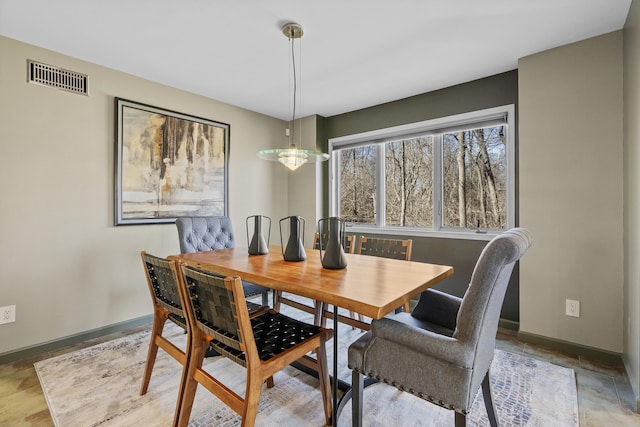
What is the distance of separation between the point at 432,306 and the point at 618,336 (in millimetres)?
1639

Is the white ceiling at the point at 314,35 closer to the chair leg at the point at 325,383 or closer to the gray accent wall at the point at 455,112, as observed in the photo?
the gray accent wall at the point at 455,112

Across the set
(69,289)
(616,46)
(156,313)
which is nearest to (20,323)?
(69,289)

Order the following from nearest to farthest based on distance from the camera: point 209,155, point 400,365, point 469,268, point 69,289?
point 400,365 < point 69,289 < point 469,268 < point 209,155

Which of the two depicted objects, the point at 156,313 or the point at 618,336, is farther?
the point at 618,336

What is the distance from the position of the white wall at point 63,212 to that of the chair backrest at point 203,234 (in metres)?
0.56

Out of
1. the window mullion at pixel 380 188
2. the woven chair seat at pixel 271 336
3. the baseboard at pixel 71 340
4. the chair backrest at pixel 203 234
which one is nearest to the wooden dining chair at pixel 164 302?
the woven chair seat at pixel 271 336

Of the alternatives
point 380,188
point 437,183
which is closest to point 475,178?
point 437,183

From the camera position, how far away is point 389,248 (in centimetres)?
251

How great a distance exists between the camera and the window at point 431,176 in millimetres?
2943

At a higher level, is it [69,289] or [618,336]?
[69,289]

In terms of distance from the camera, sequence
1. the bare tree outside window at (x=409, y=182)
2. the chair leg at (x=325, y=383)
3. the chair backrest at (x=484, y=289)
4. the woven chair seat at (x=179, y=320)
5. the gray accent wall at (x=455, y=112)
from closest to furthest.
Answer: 1. the chair backrest at (x=484, y=289)
2. the chair leg at (x=325, y=383)
3. the woven chair seat at (x=179, y=320)
4. the gray accent wall at (x=455, y=112)
5. the bare tree outside window at (x=409, y=182)

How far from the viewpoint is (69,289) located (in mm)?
2527

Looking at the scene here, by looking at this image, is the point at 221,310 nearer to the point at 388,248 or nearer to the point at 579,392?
the point at 388,248

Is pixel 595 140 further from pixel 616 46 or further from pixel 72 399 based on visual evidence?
pixel 72 399
